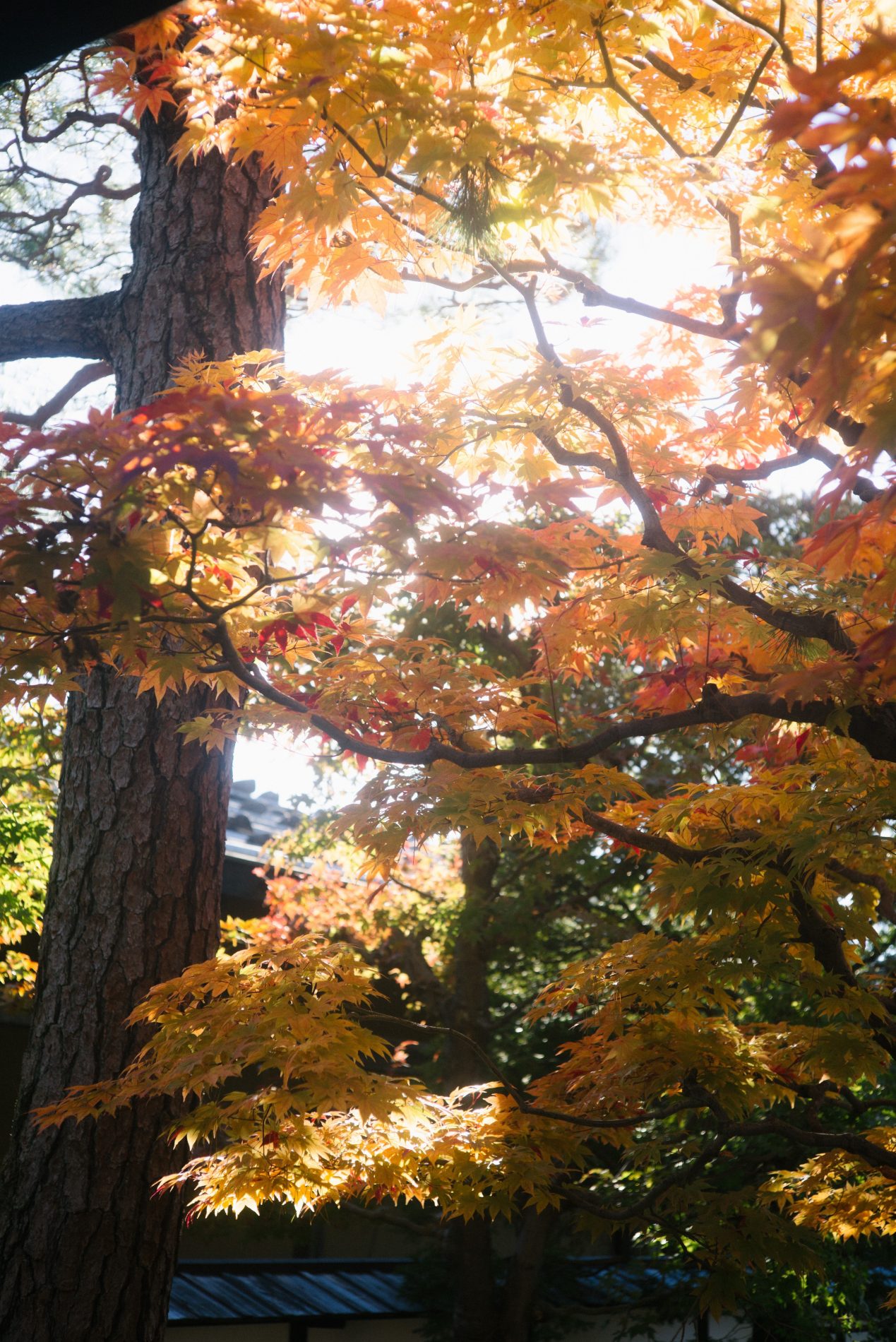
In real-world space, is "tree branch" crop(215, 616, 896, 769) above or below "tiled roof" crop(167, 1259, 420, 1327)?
above

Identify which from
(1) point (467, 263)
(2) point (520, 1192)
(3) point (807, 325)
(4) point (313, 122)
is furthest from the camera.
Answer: (2) point (520, 1192)

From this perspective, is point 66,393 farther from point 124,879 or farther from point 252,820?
point 252,820

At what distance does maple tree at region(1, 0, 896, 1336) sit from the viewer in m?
2.11

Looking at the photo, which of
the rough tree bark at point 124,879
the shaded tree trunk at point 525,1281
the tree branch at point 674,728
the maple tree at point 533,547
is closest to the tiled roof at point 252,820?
the shaded tree trunk at point 525,1281

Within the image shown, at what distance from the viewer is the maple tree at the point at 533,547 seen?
2113 mm

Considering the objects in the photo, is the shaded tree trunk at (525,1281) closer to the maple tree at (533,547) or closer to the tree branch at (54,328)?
the maple tree at (533,547)

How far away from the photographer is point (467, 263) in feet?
9.53

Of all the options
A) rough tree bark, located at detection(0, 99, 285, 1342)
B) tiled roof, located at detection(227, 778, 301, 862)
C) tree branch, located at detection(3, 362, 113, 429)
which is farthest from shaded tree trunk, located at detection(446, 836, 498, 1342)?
tree branch, located at detection(3, 362, 113, 429)

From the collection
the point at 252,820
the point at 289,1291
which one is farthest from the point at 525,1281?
the point at 252,820

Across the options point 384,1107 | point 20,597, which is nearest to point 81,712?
point 20,597

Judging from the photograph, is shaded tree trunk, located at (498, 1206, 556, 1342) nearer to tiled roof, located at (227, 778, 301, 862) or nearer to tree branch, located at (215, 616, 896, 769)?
tiled roof, located at (227, 778, 301, 862)

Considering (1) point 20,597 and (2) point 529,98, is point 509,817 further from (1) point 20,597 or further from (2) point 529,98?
(2) point 529,98

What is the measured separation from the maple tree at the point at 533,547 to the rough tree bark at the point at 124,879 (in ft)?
0.45

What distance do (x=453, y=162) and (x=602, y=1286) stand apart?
7.68 m
